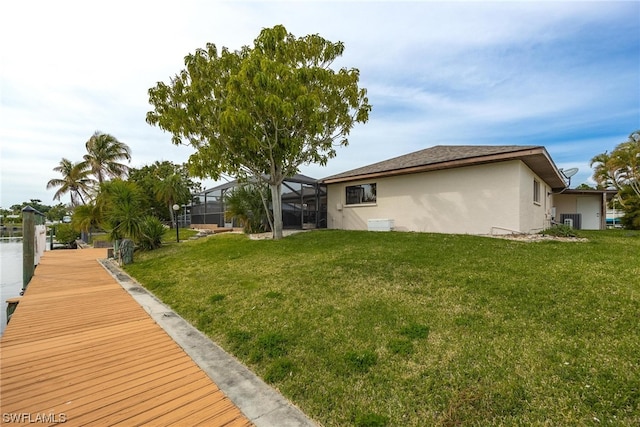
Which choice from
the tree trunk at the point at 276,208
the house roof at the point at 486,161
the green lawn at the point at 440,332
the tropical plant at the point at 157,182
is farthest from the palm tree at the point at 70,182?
the green lawn at the point at 440,332

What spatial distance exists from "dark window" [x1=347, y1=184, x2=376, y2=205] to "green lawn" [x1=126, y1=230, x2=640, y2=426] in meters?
6.33

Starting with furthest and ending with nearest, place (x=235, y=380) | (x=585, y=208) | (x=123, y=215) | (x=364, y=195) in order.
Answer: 1. (x=585, y=208)
2. (x=364, y=195)
3. (x=123, y=215)
4. (x=235, y=380)

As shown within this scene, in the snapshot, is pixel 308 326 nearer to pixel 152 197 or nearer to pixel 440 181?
pixel 440 181

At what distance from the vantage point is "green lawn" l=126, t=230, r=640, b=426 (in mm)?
2338

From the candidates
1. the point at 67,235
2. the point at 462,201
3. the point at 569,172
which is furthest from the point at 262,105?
the point at 67,235

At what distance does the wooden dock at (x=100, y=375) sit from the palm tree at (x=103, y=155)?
25523mm

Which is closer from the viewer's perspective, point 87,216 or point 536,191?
point 536,191

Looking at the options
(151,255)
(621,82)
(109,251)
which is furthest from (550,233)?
(109,251)

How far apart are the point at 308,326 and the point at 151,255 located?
31.5 ft

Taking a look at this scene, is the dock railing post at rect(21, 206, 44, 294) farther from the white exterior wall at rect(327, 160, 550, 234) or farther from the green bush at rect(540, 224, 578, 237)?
the green bush at rect(540, 224, 578, 237)

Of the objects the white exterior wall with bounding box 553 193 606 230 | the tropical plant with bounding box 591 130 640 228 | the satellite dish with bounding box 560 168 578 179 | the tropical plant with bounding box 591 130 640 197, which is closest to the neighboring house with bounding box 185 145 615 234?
the satellite dish with bounding box 560 168 578 179

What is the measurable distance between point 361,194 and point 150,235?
964cm

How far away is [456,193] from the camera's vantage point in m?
10.5

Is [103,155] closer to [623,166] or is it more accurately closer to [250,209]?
[250,209]
